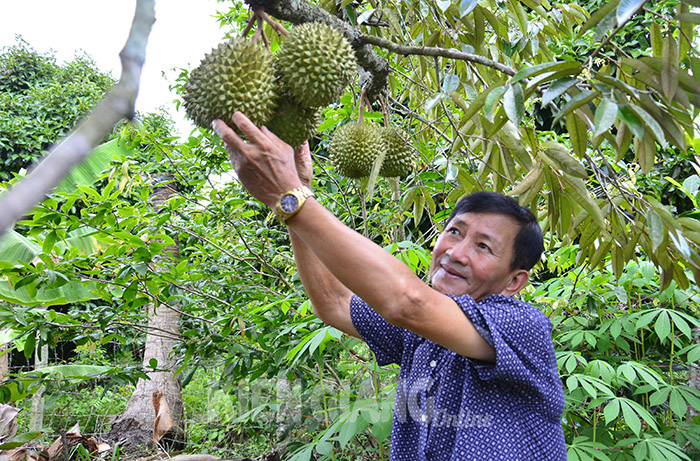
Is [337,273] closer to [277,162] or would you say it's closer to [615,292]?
[277,162]

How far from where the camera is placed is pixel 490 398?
1.30m

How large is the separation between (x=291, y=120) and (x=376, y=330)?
645 millimetres

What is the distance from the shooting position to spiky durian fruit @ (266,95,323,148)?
1.16m

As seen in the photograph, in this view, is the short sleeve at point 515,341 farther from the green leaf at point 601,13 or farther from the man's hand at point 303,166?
the green leaf at point 601,13

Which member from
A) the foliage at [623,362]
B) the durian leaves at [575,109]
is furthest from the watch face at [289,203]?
the foliage at [623,362]

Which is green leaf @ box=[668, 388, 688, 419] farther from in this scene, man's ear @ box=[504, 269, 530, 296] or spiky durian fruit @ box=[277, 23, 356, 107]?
spiky durian fruit @ box=[277, 23, 356, 107]

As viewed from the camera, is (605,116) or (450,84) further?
(450,84)

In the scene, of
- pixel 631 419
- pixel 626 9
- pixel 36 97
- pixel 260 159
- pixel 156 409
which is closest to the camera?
pixel 626 9

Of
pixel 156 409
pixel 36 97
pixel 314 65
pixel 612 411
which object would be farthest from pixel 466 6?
pixel 36 97

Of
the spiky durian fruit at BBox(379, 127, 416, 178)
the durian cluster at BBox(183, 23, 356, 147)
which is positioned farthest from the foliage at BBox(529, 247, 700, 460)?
the durian cluster at BBox(183, 23, 356, 147)

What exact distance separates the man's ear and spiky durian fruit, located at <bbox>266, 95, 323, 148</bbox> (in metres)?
0.71

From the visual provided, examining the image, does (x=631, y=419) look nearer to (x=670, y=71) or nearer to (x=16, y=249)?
(x=670, y=71)

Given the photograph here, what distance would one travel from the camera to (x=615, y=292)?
2.40m

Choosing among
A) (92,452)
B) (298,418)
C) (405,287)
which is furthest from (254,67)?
(92,452)
